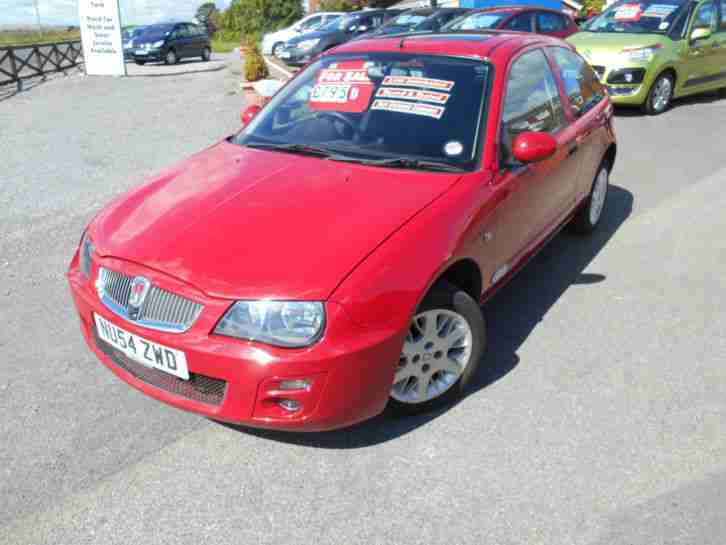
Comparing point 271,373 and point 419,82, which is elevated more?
point 419,82

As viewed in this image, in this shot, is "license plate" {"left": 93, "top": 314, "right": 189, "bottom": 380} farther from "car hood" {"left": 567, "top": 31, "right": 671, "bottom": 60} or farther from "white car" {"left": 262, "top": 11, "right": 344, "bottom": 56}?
"white car" {"left": 262, "top": 11, "right": 344, "bottom": 56}

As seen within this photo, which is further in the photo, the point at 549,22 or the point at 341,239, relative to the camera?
the point at 549,22

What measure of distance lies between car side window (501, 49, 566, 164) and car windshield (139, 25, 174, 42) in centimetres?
2081

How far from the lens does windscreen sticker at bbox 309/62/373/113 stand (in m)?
3.76

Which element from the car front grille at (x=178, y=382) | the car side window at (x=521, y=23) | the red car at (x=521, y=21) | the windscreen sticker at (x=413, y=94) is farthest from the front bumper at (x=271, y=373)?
the car side window at (x=521, y=23)

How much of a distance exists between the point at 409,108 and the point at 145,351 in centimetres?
187

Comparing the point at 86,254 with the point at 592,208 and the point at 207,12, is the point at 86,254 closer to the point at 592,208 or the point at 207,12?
the point at 592,208

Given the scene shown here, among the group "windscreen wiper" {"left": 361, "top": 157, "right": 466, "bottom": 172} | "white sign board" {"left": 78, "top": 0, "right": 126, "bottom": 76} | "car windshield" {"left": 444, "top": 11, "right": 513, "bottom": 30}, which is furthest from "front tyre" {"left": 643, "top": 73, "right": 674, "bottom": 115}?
"white sign board" {"left": 78, "top": 0, "right": 126, "bottom": 76}

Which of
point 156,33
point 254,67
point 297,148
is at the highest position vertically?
point 297,148

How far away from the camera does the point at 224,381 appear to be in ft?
8.48

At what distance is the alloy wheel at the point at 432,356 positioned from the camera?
2.95m

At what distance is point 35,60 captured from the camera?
2075 cm

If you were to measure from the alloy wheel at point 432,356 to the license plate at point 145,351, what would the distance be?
90cm

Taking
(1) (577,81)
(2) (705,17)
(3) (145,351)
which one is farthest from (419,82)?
(2) (705,17)
